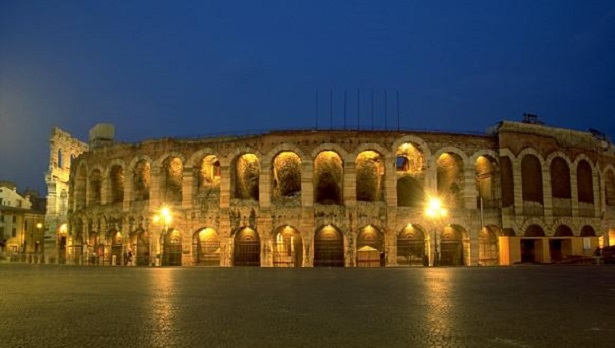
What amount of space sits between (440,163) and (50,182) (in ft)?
124

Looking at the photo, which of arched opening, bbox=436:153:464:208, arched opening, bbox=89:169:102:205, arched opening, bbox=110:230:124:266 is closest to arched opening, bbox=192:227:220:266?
arched opening, bbox=110:230:124:266

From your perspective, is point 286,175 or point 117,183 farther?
point 117,183

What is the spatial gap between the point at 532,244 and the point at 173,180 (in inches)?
1036

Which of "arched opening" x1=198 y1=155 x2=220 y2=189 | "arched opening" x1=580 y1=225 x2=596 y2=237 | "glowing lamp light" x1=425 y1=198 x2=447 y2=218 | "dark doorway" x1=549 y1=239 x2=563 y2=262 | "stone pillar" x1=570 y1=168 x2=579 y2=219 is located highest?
"arched opening" x1=198 y1=155 x2=220 y2=189

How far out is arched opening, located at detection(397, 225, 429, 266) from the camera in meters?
36.1

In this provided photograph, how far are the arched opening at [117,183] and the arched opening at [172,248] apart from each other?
6910 millimetres

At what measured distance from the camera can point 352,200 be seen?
114 ft

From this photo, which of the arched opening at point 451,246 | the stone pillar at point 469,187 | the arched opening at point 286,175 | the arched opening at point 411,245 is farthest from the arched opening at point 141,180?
the stone pillar at point 469,187

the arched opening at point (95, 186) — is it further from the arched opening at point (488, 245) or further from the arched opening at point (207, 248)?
the arched opening at point (488, 245)

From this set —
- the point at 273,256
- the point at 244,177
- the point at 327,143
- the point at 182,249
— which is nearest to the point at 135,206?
the point at 182,249

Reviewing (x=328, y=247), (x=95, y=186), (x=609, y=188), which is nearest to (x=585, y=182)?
(x=609, y=188)

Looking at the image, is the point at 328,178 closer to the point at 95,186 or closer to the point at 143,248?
the point at 143,248

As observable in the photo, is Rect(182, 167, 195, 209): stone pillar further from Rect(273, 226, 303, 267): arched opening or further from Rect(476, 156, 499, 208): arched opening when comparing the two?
Rect(476, 156, 499, 208): arched opening

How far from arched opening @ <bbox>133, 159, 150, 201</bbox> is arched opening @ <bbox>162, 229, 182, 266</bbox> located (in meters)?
4.09
